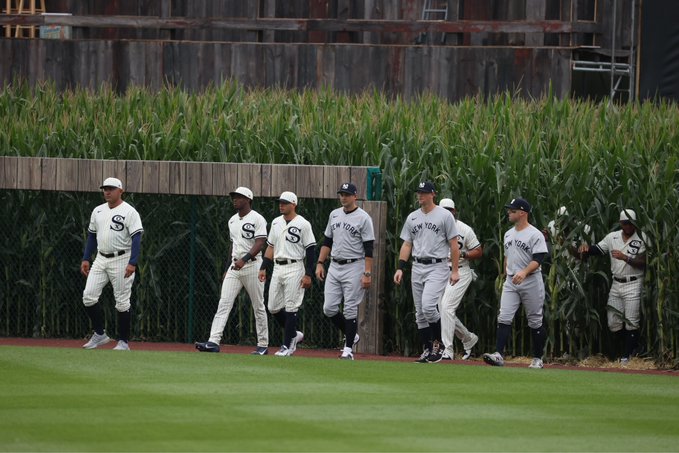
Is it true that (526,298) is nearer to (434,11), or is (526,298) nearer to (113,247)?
(113,247)

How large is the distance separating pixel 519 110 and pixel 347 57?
515 cm

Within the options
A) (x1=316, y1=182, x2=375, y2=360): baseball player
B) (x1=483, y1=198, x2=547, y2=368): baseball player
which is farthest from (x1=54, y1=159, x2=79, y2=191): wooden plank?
(x1=483, y1=198, x2=547, y2=368): baseball player

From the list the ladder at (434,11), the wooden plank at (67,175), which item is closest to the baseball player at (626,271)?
the wooden plank at (67,175)

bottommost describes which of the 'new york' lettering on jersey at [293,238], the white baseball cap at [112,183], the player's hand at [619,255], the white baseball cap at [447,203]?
the player's hand at [619,255]

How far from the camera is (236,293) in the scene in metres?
16.9

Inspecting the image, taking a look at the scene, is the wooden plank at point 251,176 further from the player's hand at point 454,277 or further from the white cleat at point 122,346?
the player's hand at point 454,277

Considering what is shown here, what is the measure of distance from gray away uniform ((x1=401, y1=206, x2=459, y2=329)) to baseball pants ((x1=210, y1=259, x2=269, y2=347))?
200 centimetres

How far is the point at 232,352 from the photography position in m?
17.5

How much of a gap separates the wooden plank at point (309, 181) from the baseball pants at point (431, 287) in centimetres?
223

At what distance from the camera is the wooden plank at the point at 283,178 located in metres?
18.1

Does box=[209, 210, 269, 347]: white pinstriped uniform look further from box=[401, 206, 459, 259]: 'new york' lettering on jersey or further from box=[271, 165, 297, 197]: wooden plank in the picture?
box=[401, 206, 459, 259]: 'new york' lettering on jersey

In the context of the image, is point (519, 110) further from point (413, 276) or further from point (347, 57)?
point (413, 276)

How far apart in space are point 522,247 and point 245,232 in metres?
3.42

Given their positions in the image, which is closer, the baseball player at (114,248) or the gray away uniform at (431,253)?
the gray away uniform at (431,253)
